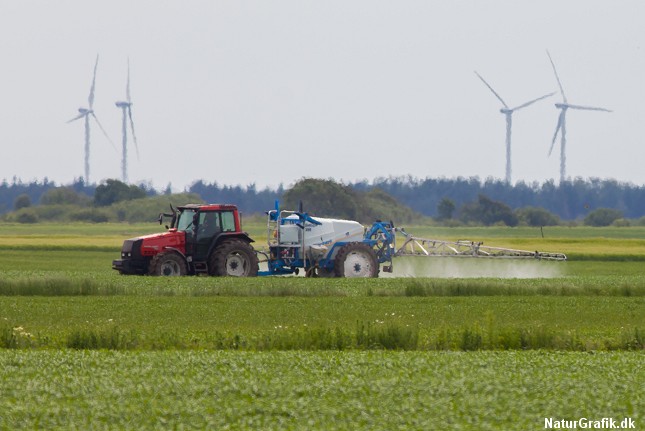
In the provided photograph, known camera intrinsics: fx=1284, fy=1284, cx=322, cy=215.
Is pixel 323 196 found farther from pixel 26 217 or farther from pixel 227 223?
pixel 227 223

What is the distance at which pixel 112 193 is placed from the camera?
13588cm

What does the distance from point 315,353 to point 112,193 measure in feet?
388

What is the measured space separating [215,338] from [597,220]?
12907cm

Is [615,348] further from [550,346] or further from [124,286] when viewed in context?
[124,286]

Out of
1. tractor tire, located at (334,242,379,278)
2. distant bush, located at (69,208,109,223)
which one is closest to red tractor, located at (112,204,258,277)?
tractor tire, located at (334,242,379,278)

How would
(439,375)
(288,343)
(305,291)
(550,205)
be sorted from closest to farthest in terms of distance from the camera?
1. (439,375)
2. (288,343)
3. (305,291)
4. (550,205)

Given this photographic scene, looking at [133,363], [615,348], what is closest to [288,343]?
[133,363]

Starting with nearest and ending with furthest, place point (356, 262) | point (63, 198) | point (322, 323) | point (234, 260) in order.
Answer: point (322, 323) < point (234, 260) < point (356, 262) < point (63, 198)

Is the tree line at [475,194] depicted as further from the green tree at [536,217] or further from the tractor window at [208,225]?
the tractor window at [208,225]

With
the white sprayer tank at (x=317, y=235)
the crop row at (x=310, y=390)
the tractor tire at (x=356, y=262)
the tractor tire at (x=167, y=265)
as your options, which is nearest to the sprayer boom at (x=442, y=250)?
the tractor tire at (x=356, y=262)

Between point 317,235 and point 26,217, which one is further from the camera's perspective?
point 26,217

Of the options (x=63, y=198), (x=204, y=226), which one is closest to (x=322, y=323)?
(x=204, y=226)

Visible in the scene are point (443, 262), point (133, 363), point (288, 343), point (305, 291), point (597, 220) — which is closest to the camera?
point (133, 363)

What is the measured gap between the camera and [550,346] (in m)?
21.9
